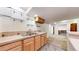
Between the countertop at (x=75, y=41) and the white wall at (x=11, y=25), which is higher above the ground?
the white wall at (x=11, y=25)

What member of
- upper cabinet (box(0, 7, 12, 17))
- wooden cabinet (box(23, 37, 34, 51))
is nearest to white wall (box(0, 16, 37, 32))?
upper cabinet (box(0, 7, 12, 17))

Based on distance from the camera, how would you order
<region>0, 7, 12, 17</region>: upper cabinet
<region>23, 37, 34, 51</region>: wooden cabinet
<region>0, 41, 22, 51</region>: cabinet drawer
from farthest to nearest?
<region>23, 37, 34, 51</region>: wooden cabinet < <region>0, 7, 12, 17</region>: upper cabinet < <region>0, 41, 22, 51</region>: cabinet drawer

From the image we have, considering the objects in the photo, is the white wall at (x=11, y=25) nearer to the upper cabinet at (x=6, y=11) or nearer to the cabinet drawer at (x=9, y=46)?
the upper cabinet at (x=6, y=11)

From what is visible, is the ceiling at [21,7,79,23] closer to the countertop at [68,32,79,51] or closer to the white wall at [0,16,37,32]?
the white wall at [0,16,37,32]

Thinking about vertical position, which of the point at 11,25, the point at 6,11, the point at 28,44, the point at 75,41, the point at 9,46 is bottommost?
the point at 28,44

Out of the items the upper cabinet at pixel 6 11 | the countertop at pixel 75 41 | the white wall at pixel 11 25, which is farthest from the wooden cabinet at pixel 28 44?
the countertop at pixel 75 41

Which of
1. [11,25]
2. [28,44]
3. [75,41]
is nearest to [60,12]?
[28,44]

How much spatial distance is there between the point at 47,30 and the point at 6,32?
183 centimetres

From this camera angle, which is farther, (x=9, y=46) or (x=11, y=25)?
(x=11, y=25)

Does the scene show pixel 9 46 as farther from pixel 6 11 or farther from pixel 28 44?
pixel 6 11

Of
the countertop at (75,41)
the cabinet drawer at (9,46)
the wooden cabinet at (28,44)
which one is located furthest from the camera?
the wooden cabinet at (28,44)

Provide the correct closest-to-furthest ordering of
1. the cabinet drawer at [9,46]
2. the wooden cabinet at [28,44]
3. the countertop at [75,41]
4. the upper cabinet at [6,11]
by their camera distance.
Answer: the countertop at [75,41] < the cabinet drawer at [9,46] < the upper cabinet at [6,11] < the wooden cabinet at [28,44]

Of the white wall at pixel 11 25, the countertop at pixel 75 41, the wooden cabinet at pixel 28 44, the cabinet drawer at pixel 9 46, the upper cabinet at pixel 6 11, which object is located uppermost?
the upper cabinet at pixel 6 11
